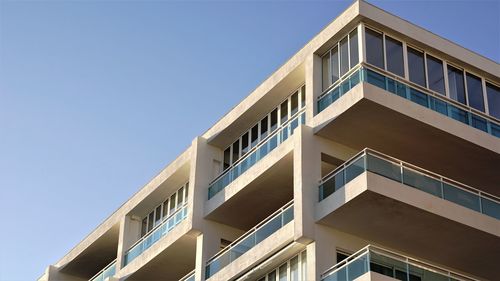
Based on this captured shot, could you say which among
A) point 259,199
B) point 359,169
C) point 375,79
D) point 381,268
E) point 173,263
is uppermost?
point 375,79

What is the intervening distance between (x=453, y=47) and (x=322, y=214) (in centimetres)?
855

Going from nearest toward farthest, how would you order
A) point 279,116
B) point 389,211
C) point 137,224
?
point 389,211 → point 279,116 → point 137,224

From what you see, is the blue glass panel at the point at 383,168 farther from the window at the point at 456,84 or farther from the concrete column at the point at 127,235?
the concrete column at the point at 127,235

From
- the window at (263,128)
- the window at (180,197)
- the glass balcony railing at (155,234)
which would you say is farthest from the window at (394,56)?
the window at (180,197)

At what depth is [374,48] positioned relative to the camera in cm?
3469

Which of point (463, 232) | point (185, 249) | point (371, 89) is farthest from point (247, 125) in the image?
point (463, 232)

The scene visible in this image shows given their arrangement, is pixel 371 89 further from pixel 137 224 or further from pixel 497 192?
pixel 137 224

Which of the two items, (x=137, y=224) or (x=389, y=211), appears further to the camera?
(x=137, y=224)

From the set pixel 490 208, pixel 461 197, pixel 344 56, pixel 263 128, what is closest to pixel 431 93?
pixel 344 56

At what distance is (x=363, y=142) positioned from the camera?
34.5m

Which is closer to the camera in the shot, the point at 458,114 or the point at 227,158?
the point at 458,114

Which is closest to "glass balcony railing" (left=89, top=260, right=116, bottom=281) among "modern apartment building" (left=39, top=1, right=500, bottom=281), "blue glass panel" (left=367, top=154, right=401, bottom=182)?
"modern apartment building" (left=39, top=1, right=500, bottom=281)

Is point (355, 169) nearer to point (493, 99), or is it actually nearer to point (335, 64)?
point (335, 64)

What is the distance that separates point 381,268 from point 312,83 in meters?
8.20
